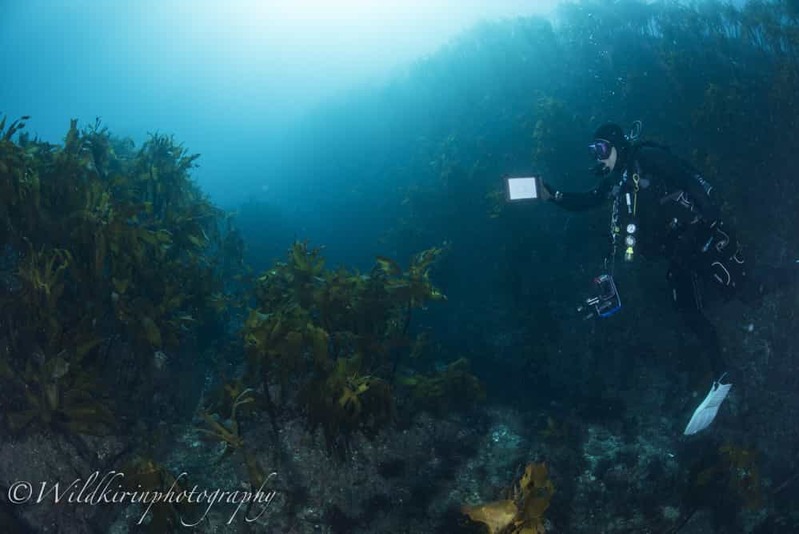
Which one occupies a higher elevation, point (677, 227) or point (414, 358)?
point (677, 227)

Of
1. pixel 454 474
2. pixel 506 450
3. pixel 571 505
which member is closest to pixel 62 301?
pixel 454 474

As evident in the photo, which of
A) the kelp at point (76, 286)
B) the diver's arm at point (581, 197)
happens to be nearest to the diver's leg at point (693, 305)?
the diver's arm at point (581, 197)

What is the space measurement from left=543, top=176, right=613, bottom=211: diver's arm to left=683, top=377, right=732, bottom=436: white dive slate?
2481 mm

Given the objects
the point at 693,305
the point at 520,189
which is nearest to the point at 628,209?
the point at 520,189

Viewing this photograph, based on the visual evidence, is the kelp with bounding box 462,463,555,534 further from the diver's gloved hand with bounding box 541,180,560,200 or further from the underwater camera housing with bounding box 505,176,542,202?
the diver's gloved hand with bounding box 541,180,560,200

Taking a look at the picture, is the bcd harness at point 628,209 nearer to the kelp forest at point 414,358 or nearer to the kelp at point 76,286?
the kelp forest at point 414,358

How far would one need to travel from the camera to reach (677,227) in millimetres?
5484

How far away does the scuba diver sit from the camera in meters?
5.25

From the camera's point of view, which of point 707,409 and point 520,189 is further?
point 520,189

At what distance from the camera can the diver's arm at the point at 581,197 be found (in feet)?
19.1

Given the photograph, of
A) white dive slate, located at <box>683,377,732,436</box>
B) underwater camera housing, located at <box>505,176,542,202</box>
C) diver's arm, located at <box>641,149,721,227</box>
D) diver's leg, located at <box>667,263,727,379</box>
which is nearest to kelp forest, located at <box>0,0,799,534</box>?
white dive slate, located at <box>683,377,732,436</box>

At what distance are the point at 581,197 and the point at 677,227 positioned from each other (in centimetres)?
113

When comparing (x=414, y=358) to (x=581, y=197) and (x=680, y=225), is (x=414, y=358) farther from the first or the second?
(x=680, y=225)

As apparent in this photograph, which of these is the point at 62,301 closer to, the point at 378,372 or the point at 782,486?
the point at 378,372
